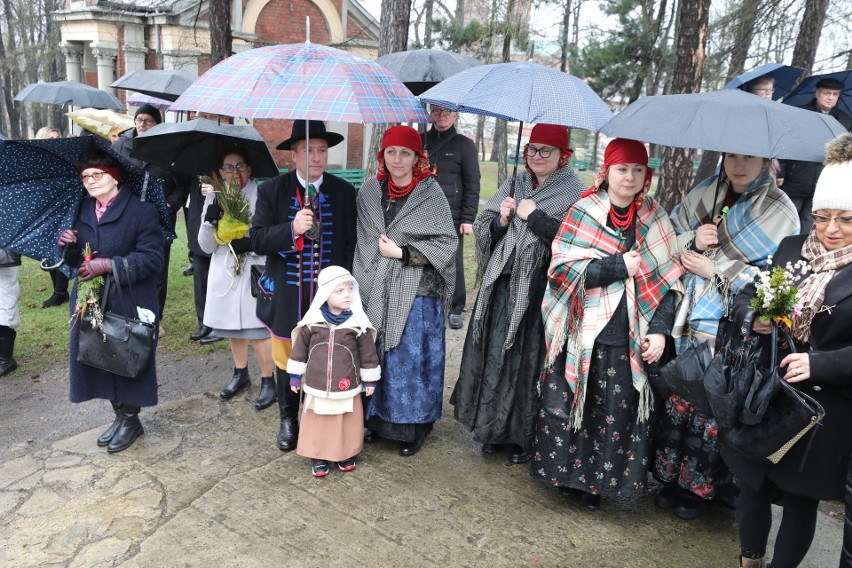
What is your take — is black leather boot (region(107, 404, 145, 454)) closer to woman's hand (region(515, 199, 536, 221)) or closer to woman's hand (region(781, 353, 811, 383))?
woman's hand (region(515, 199, 536, 221))

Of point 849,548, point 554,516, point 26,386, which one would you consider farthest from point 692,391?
point 26,386

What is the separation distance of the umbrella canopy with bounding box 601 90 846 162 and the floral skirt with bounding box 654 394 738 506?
1.24 metres

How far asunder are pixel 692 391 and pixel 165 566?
233cm

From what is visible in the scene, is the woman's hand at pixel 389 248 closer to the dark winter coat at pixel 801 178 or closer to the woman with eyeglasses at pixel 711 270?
the woman with eyeglasses at pixel 711 270

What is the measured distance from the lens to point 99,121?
6.58 meters

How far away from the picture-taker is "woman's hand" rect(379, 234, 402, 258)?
12.1ft

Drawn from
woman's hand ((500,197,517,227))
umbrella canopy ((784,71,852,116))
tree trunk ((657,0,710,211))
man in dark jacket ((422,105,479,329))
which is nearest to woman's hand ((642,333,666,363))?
woman's hand ((500,197,517,227))

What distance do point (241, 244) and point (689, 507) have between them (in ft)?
9.70

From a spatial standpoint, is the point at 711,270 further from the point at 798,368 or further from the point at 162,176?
the point at 162,176

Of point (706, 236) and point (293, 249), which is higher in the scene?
point (706, 236)

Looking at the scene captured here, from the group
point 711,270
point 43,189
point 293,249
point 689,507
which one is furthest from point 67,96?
point 689,507

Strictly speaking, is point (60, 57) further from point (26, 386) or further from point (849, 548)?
point (849, 548)

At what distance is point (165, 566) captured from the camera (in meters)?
2.93

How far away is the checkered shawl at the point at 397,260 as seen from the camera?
3.75m
